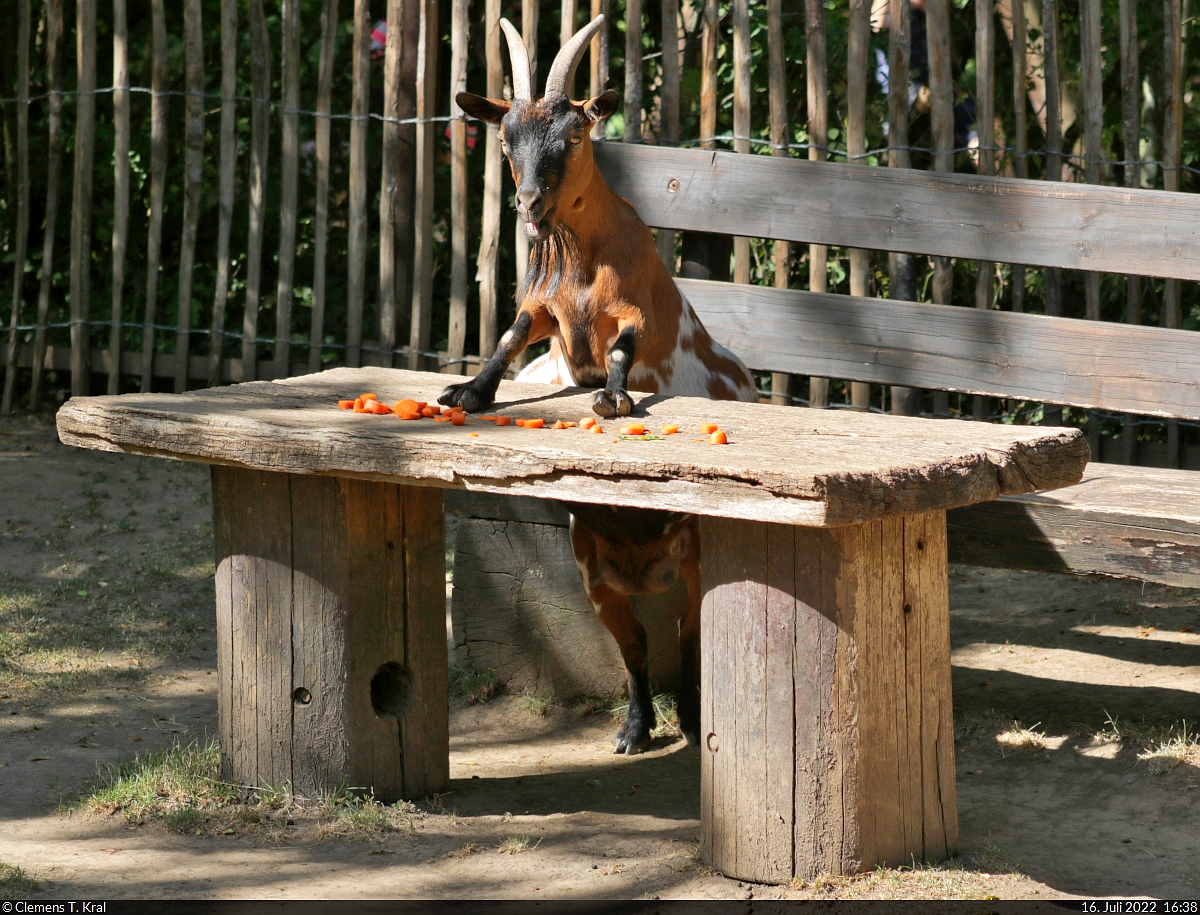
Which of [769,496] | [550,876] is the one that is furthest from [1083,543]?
[550,876]

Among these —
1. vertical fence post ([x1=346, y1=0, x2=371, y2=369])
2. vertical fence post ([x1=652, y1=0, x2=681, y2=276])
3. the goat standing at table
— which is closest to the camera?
the goat standing at table

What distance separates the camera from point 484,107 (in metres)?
3.66

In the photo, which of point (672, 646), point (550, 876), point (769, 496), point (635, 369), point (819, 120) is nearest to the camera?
point (769, 496)

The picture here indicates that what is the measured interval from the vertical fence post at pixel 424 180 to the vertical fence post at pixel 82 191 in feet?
5.79

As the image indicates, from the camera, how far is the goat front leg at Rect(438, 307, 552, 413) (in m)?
3.65

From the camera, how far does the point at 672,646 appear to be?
482 cm

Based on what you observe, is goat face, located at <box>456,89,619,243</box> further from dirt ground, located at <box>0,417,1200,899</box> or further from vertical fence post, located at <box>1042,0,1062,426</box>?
vertical fence post, located at <box>1042,0,1062,426</box>

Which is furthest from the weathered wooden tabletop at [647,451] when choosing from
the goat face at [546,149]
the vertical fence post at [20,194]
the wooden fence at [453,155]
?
the vertical fence post at [20,194]

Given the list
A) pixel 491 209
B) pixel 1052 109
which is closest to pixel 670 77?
pixel 491 209

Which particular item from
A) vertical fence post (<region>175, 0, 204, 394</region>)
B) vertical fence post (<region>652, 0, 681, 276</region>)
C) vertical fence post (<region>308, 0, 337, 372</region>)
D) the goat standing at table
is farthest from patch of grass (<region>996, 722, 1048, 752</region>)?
vertical fence post (<region>175, 0, 204, 394</region>)

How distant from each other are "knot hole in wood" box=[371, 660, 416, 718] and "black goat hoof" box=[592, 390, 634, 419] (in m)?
0.92

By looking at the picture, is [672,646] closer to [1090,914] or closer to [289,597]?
[289,597]

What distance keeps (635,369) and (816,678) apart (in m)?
1.35

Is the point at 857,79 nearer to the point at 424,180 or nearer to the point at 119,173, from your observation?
the point at 424,180
